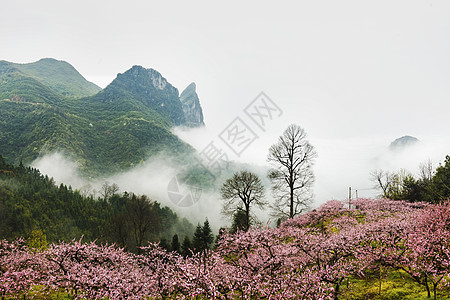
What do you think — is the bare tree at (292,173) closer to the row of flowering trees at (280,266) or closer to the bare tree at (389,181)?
the row of flowering trees at (280,266)

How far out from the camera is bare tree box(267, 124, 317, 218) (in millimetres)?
26172

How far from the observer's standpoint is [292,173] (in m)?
26.4

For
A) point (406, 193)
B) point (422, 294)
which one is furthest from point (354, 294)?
point (406, 193)

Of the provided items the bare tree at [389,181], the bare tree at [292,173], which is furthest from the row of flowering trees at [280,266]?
the bare tree at [389,181]

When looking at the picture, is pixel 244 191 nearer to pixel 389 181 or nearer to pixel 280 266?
pixel 280 266

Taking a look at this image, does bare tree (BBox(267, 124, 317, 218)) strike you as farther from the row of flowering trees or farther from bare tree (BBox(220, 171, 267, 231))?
the row of flowering trees

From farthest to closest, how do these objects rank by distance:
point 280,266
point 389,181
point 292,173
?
point 389,181
point 292,173
point 280,266

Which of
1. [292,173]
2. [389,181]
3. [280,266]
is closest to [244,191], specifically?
[292,173]

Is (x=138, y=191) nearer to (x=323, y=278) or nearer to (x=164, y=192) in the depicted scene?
(x=164, y=192)

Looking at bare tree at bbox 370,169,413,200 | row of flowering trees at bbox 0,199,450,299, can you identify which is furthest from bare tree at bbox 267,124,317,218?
bare tree at bbox 370,169,413,200

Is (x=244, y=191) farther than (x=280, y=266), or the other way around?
(x=244, y=191)

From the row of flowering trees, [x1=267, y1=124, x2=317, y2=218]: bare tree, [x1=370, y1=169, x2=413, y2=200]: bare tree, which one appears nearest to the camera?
the row of flowering trees

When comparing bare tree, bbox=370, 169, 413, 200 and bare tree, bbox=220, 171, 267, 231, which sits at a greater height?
bare tree, bbox=370, 169, 413, 200

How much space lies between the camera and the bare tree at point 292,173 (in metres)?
26.2
